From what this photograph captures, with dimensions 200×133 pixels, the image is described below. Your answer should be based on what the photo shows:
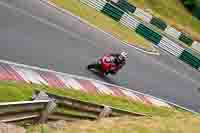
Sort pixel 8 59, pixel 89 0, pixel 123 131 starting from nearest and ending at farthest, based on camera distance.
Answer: pixel 123 131 → pixel 8 59 → pixel 89 0

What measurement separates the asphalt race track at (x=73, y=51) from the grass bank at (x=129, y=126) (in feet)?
16.7

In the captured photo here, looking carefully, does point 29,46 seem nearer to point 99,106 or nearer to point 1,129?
point 99,106

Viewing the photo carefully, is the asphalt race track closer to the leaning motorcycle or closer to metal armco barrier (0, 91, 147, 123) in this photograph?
the leaning motorcycle

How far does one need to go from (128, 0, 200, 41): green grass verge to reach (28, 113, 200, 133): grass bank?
92.6ft

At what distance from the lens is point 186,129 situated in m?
19.8

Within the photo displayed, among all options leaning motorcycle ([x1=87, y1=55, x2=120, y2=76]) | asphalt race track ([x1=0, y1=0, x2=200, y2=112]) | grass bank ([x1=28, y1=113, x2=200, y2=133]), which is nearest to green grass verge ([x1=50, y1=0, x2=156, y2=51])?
asphalt race track ([x1=0, y1=0, x2=200, y2=112])

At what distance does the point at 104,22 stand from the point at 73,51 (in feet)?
34.3

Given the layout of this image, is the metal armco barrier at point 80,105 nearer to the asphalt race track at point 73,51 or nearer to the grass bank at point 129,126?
the grass bank at point 129,126

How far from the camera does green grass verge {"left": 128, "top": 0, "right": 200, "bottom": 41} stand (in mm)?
50312

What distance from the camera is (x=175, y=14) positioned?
53.3 metres

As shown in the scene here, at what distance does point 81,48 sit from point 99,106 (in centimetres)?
1205

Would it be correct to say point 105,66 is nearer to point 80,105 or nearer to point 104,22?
point 80,105

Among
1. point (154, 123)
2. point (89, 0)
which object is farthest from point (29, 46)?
point (89, 0)

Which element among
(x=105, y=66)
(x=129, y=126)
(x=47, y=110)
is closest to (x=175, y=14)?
(x=105, y=66)
